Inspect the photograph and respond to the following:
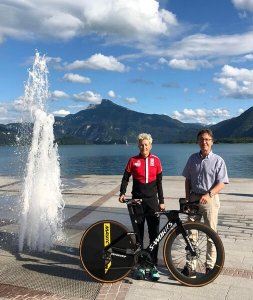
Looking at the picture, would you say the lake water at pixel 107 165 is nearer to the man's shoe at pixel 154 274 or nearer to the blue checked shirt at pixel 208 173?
the man's shoe at pixel 154 274

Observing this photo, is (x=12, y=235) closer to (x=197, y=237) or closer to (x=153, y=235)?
(x=153, y=235)

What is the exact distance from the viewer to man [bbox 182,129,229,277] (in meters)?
→ 5.44

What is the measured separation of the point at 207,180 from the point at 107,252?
1670mm

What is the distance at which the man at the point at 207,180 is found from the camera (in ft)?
17.9

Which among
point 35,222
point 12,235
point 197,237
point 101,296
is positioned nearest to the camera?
point 101,296

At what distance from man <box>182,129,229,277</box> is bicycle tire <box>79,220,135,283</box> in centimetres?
85

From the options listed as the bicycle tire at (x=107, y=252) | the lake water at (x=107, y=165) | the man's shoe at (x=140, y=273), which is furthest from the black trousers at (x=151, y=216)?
the lake water at (x=107, y=165)

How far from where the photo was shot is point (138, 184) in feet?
18.9

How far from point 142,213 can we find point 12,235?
142 inches

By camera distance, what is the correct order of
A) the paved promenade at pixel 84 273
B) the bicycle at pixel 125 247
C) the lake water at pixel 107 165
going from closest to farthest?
the paved promenade at pixel 84 273
the bicycle at pixel 125 247
the lake water at pixel 107 165

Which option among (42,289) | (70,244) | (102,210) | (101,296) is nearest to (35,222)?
(70,244)

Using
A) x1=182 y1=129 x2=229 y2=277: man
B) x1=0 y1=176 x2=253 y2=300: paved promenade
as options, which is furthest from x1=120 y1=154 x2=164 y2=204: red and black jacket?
x1=0 y1=176 x2=253 y2=300: paved promenade

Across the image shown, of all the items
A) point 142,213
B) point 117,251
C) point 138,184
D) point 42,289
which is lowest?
point 42,289

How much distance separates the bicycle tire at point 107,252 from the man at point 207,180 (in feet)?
2.78
